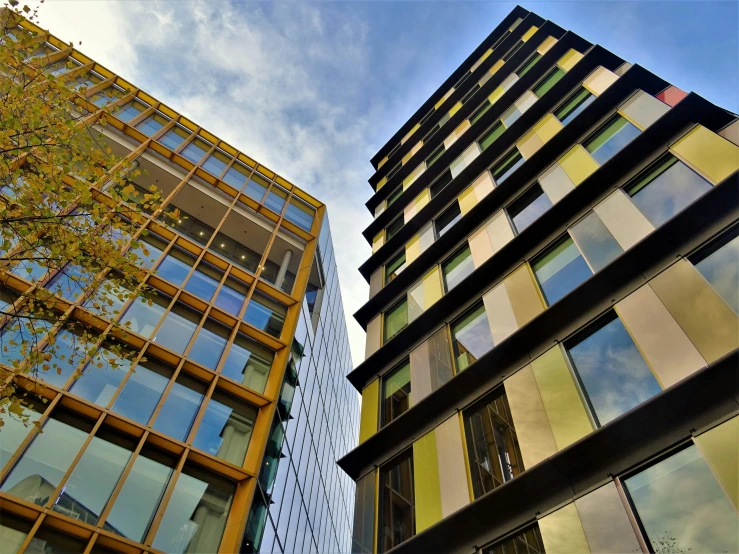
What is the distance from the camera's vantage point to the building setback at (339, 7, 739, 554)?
806cm

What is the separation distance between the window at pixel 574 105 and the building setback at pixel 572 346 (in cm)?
8

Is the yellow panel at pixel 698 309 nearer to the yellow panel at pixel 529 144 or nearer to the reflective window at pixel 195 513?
the yellow panel at pixel 529 144

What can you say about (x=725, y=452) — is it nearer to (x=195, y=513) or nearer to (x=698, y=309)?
(x=698, y=309)

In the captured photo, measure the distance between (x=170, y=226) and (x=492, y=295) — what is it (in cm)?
1845

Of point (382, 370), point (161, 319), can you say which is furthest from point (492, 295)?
point (161, 319)

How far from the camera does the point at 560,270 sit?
1343cm

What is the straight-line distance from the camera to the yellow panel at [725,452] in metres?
6.88

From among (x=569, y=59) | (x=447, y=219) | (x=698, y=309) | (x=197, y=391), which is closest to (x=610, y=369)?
(x=698, y=309)

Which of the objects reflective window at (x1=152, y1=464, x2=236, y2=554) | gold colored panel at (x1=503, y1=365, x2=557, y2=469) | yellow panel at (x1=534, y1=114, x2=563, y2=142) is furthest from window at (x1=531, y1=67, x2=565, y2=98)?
reflective window at (x1=152, y1=464, x2=236, y2=554)

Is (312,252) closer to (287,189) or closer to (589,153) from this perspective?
(287,189)

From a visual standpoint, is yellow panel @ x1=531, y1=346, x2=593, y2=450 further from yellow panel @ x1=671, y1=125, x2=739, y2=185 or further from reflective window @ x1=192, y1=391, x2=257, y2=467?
reflective window @ x1=192, y1=391, x2=257, y2=467

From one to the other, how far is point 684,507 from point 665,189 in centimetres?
810

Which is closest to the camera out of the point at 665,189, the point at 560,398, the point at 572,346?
the point at 560,398

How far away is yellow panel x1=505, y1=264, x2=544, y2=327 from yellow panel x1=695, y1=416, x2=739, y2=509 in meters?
5.23
